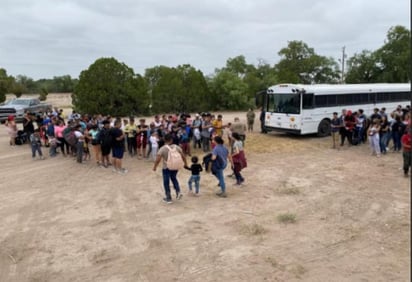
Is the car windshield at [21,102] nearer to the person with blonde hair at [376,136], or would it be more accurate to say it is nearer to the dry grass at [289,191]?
the dry grass at [289,191]

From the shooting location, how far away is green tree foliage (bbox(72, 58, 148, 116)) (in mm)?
23891

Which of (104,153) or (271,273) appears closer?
(271,273)

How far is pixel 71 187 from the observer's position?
1022cm

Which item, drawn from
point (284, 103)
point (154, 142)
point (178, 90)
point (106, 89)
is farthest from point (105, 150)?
point (178, 90)

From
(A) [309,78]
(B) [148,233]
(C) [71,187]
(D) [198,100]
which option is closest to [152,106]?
(D) [198,100]

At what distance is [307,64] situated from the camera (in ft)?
192

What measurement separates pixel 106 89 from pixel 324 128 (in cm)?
1396

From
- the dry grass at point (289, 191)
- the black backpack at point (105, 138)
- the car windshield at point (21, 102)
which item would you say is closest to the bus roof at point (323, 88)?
the dry grass at point (289, 191)

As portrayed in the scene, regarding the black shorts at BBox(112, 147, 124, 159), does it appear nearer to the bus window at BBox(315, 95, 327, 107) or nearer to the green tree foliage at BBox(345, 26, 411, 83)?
the bus window at BBox(315, 95, 327, 107)

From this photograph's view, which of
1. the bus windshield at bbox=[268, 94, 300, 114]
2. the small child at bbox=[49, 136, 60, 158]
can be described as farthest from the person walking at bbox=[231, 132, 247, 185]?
the bus windshield at bbox=[268, 94, 300, 114]

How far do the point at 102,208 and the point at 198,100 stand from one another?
82.9 ft

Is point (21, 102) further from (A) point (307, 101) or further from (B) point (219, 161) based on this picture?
(B) point (219, 161)

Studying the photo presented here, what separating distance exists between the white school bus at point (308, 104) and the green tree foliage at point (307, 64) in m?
39.9

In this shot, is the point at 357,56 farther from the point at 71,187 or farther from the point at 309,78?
the point at 71,187
